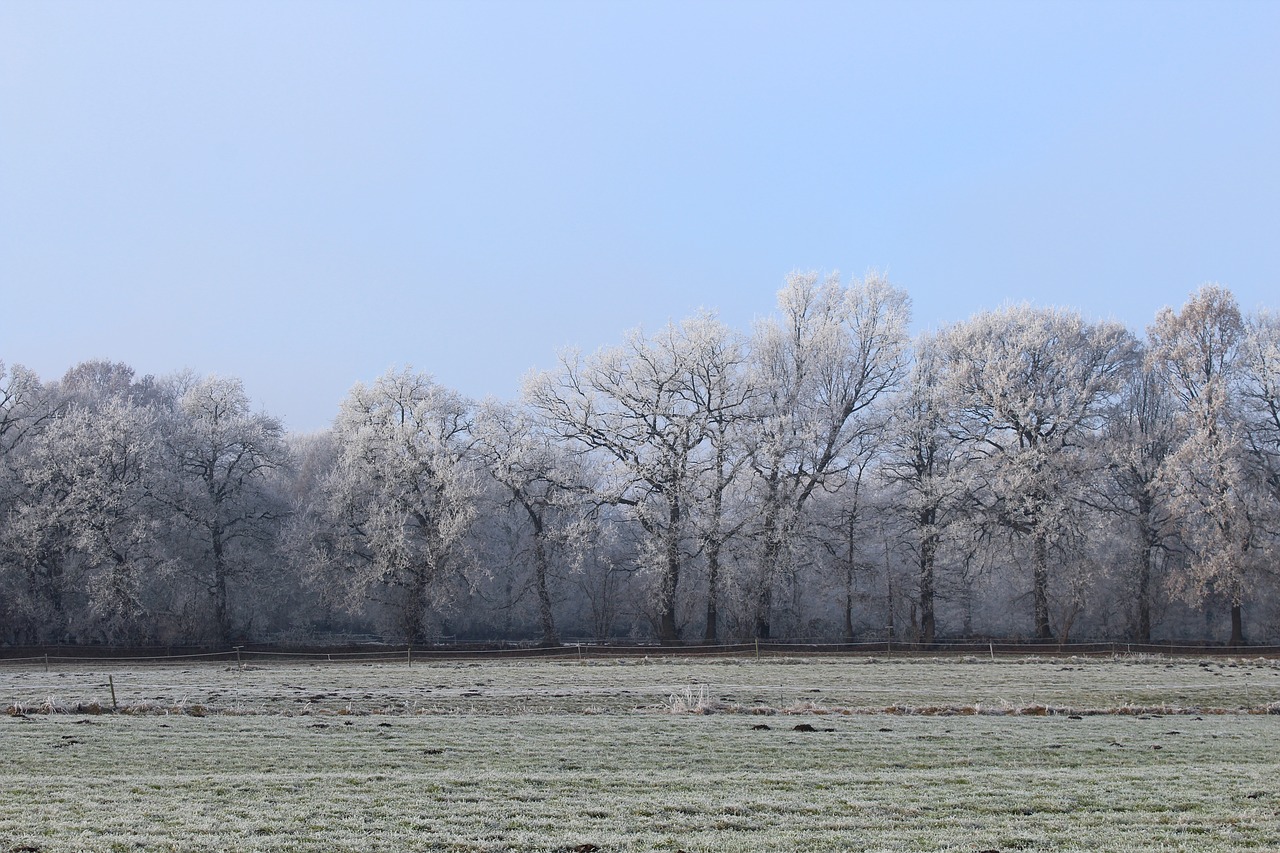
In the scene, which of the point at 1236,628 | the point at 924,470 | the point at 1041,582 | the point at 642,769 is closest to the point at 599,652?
the point at 924,470

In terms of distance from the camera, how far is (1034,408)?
50.3 m

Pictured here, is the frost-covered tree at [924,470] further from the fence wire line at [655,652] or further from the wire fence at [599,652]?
the fence wire line at [655,652]

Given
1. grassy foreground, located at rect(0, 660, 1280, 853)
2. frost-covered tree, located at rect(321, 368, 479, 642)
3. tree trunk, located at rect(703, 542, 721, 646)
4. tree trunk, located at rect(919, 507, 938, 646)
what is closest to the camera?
grassy foreground, located at rect(0, 660, 1280, 853)

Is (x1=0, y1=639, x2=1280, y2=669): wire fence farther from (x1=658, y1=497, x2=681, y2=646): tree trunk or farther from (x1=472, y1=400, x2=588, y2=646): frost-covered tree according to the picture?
(x1=472, y1=400, x2=588, y2=646): frost-covered tree

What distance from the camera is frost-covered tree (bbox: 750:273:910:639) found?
5134 cm

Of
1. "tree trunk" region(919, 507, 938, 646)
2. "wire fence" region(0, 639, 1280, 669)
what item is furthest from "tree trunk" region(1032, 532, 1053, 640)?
"tree trunk" region(919, 507, 938, 646)

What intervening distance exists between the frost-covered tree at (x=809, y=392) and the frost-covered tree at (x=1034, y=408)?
4116 mm

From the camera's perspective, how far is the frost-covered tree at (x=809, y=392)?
51.3 meters

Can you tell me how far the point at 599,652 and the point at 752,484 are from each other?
12336mm

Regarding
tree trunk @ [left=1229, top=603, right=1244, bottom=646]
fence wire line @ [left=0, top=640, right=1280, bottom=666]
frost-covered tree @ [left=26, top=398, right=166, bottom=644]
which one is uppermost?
frost-covered tree @ [left=26, top=398, right=166, bottom=644]

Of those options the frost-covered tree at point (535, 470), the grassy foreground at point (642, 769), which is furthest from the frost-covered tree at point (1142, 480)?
the frost-covered tree at point (535, 470)

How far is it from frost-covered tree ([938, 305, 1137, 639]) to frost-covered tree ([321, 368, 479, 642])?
89.9ft

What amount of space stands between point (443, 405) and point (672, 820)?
50.4 metres

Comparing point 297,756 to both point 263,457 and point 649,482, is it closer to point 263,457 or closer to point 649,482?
point 649,482
